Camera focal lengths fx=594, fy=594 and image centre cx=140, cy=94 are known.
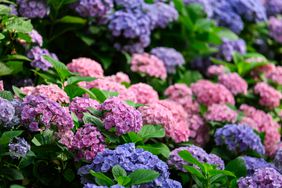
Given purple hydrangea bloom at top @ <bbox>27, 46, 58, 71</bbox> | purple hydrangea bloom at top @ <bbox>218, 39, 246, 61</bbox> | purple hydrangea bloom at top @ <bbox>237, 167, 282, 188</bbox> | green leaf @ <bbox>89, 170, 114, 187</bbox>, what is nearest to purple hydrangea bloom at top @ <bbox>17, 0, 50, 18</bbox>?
purple hydrangea bloom at top @ <bbox>27, 46, 58, 71</bbox>

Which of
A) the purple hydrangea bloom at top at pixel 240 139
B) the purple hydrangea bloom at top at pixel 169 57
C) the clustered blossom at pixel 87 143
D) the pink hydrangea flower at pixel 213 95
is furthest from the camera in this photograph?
the purple hydrangea bloom at top at pixel 169 57

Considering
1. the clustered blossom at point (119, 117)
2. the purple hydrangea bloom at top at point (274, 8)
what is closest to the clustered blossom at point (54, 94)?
the clustered blossom at point (119, 117)

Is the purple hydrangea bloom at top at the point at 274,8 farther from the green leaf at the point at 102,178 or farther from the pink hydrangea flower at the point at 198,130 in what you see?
the green leaf at the point at 102,178

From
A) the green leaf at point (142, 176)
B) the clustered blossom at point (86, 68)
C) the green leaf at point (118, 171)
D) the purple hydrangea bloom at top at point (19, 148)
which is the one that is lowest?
the clustered blossom at point (86, 68)

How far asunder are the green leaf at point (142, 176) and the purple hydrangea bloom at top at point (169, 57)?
2.16m

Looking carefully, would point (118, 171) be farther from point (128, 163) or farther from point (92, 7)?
point (92, 7)

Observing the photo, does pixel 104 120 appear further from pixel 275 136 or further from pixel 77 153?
pixel 275 136

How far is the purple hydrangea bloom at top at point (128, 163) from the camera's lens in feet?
8.18

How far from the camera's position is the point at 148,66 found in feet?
13.7

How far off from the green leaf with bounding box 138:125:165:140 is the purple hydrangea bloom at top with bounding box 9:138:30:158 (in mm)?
655

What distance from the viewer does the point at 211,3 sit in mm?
5484

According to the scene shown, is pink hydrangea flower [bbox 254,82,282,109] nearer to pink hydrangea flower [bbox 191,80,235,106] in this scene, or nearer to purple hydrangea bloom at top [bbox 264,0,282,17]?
pink hydrangea flower [bbox 191,80,235,106]

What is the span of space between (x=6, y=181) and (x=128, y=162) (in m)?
0.52

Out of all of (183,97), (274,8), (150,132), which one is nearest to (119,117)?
(150,132)
